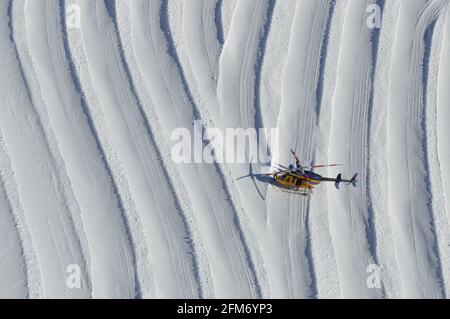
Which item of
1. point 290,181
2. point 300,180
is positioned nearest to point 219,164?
point 290,181

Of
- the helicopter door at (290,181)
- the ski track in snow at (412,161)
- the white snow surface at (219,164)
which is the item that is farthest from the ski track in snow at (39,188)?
the ski track in snow at (412,161)

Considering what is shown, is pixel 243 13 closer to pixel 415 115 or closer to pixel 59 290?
pixel 415 115

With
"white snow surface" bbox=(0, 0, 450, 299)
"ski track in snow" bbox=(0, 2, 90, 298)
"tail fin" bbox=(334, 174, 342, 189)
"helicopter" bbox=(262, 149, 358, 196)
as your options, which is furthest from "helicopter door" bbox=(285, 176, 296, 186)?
"ski track in snow" bbox=(0, 2, 90, 298)

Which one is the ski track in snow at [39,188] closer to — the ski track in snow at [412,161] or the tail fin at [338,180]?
the tail fin at [338,180]

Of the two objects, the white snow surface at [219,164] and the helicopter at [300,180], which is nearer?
the white snow surface at [219,164]

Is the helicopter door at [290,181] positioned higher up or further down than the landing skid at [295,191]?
higher up

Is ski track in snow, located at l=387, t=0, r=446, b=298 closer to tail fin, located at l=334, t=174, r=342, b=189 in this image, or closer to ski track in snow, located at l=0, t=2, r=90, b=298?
tail fin, located at l=334, t=174, r=342, b=189

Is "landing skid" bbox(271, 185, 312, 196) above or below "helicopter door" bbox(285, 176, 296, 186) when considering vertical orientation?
below
